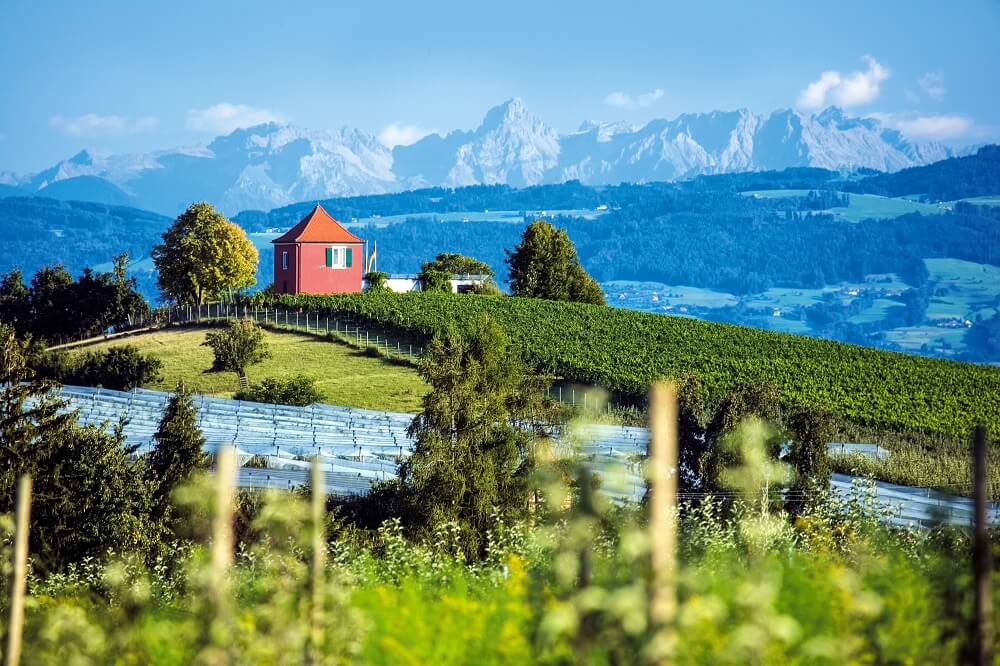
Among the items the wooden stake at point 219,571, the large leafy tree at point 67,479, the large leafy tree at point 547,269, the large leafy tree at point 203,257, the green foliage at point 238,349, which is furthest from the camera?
the large leafy tree at point 547,269

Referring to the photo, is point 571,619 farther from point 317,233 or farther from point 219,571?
point 317,233

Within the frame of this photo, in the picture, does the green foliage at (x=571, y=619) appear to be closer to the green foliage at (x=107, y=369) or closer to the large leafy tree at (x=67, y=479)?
the large leafy tree at (x=67, y=479)

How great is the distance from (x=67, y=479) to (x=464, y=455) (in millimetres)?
7743

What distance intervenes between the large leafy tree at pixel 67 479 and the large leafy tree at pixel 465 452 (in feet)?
17.5

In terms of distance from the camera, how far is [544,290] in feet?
284

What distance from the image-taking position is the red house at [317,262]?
72.9 metres

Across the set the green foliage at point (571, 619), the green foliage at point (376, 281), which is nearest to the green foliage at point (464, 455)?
the green foliage at point (571, 619)

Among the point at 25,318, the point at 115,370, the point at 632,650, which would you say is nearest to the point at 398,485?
the point at 632,650

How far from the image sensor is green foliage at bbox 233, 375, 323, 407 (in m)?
46.5

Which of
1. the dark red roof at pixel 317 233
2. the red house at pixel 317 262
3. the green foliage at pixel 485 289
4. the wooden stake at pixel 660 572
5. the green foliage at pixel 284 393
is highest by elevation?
the dark red roof at pixel 317 233

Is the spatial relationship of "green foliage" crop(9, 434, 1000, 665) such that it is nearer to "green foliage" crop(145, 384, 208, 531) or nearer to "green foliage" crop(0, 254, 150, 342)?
"green foliage" crop(145, 384, 208, 531)

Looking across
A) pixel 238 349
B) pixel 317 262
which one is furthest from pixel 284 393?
pixel 317 262

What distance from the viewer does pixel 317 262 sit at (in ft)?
241

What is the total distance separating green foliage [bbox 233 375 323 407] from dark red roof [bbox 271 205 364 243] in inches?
1028
